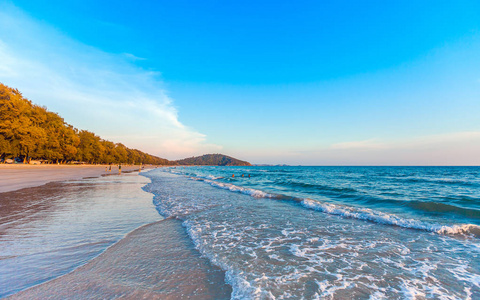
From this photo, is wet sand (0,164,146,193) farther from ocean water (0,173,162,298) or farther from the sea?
the sea

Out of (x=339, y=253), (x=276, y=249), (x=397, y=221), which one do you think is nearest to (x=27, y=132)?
(x=276, y=249)

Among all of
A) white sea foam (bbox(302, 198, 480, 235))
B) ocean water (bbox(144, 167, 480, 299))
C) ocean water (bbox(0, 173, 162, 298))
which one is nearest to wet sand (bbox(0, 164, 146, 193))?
ocean water (bbox(0, 173, 162, 298))

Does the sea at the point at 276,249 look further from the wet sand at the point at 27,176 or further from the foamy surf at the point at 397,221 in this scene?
the wet sand at the point at 27,176

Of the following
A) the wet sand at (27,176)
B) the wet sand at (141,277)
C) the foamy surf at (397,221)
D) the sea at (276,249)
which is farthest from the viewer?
the wet sand at (27,176)

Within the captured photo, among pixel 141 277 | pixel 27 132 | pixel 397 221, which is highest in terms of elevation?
pixel 27 132

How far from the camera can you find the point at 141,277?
407 centimetres

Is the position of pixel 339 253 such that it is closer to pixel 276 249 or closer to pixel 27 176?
pixel 276 249

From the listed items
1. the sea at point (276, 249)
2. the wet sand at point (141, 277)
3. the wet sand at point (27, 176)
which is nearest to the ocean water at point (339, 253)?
the sea at point (276, 249)

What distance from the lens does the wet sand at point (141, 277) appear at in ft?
11.3

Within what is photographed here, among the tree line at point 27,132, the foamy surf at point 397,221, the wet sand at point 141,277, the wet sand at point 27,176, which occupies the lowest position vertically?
the foamy surf at point 397,221

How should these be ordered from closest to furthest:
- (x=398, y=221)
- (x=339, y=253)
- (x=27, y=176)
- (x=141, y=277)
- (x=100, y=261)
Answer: (x=141, y=277)
(x=100, y=261)
(x=339, y=253)
(x=398, y=221)
(x=27, y=176)

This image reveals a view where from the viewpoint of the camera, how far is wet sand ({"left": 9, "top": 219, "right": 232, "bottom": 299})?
3.45m

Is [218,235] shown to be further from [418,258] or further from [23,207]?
[23,207]

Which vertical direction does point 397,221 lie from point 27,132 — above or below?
below
